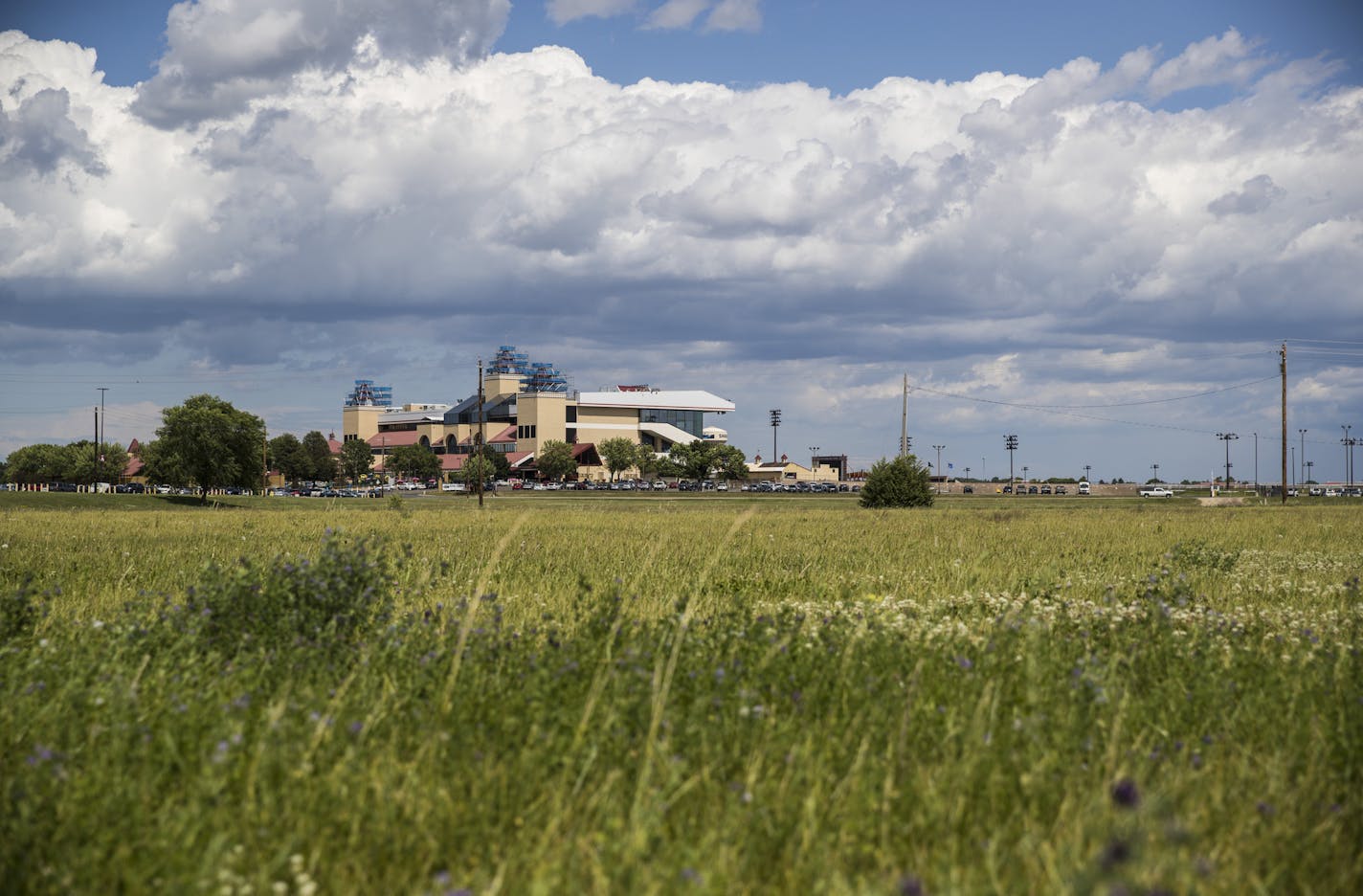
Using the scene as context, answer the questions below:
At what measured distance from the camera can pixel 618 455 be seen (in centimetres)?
16238

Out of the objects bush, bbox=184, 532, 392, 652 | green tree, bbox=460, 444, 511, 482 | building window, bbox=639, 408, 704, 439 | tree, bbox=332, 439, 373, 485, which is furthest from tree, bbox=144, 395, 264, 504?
building window, bbox=639, 408, 704, 439

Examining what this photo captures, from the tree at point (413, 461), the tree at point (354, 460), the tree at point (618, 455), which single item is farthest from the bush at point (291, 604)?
the tree at point (354, 460)

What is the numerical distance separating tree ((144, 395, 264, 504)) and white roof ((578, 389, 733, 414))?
10058 centimetres

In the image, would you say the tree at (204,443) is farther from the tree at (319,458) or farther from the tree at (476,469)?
the tree at (319,458)

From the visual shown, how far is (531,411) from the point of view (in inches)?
7072

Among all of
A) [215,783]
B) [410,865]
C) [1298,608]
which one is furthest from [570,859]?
[1298,608]

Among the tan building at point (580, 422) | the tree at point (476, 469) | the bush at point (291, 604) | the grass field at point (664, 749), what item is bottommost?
the grass field at point (664, 749)

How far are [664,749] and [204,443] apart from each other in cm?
8510

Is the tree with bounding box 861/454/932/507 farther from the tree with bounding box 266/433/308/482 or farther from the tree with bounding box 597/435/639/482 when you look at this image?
the tree with bounding box 266/433/308/482

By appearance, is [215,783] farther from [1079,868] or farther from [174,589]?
[174,589]

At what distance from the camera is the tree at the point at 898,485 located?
54.1 m

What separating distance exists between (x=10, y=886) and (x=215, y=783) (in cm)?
73

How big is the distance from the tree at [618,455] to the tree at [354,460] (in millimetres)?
41686

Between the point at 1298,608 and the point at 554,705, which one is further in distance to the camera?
the point at 1298,608
